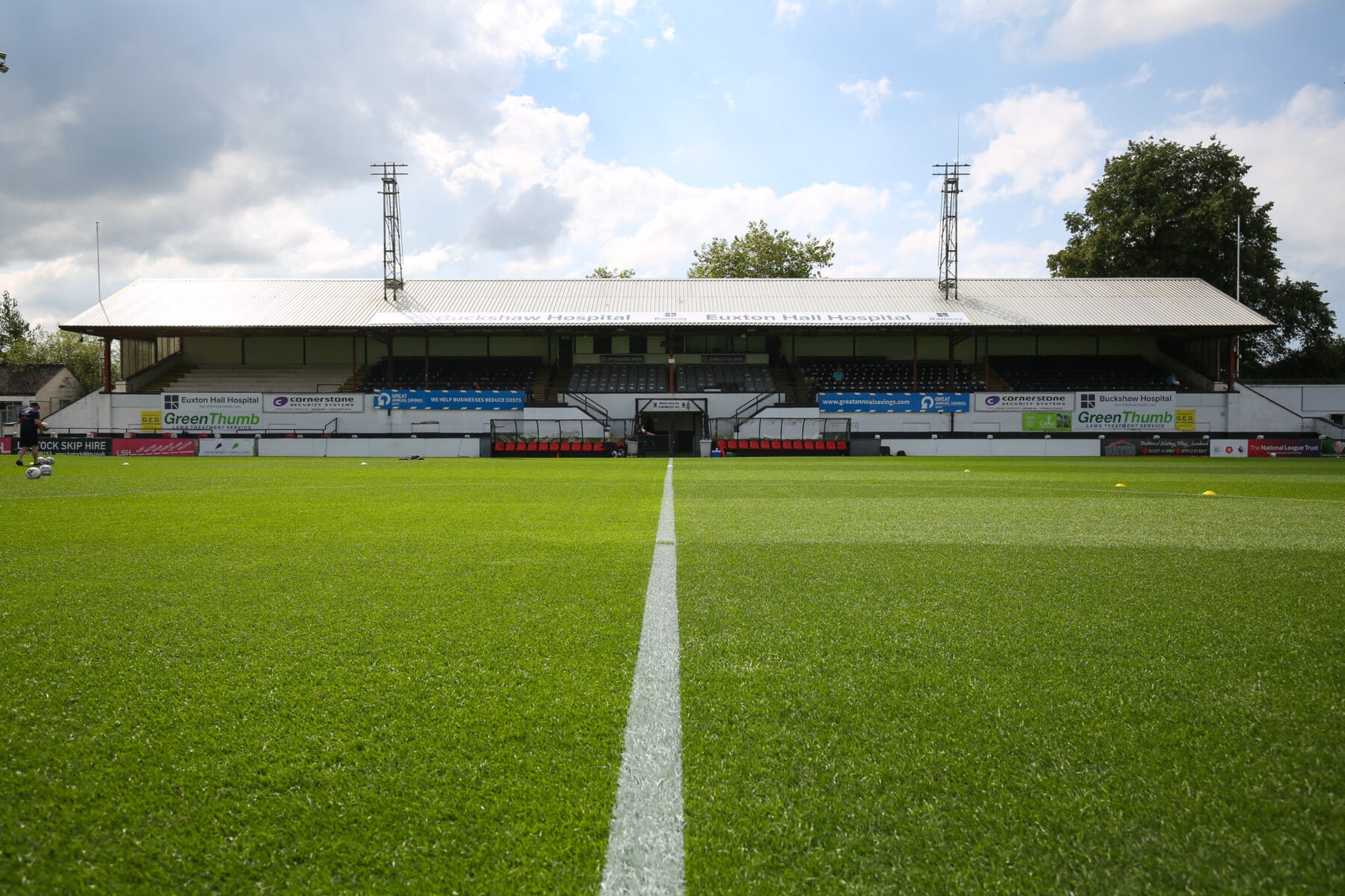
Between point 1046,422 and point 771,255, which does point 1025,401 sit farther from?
point 771,255

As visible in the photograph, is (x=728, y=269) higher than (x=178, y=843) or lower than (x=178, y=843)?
higher

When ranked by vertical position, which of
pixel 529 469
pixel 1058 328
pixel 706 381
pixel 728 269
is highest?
pixel 728 269

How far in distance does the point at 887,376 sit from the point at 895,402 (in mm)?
4323

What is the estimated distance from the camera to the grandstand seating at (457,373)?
3688cm

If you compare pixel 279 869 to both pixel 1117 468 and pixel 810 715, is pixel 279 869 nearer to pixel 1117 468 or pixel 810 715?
pixel 810 715

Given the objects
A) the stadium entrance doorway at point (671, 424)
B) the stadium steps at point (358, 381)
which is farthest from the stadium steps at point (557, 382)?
the stadium steps at point (358, 381)

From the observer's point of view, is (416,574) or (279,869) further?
(416,574)

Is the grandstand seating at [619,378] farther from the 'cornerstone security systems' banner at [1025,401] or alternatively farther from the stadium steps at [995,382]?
the stadium steps at [995,382]

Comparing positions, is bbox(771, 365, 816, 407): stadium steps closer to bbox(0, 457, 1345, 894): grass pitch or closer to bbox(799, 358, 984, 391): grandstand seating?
bbox(799, 358, 984, 391): grandstand seating

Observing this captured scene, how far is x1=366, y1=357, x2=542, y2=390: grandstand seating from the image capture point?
36.9 m

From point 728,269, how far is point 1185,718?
2158 inches

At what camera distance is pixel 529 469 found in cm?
1880

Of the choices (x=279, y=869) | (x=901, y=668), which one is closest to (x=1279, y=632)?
(x=901, y=668)

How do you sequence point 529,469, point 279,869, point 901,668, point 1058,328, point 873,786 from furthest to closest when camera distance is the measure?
1. point 1058,328
2. point 529,469
3. point 901,668
4. point 873,786
5. point 279,869
